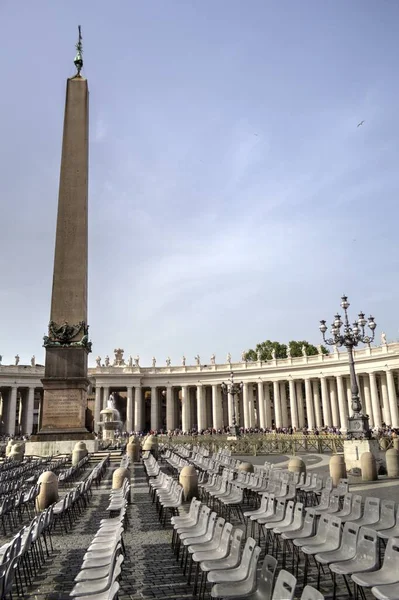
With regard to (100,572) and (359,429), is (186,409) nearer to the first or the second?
(359,429)

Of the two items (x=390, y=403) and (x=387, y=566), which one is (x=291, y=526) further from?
(x=390, y=403)

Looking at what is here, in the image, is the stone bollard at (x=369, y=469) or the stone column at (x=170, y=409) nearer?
the stone bollard at (x=369, y=469)

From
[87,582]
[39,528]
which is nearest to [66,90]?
[39,528]

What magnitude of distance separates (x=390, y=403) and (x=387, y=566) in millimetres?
59824

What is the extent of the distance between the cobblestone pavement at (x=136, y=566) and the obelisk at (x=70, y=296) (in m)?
12.8

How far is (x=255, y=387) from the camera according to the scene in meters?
78.5

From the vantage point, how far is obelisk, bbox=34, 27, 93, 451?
24.4m

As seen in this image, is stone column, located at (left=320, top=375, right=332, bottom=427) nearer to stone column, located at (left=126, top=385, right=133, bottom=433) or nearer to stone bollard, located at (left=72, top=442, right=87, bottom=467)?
stone column, located at (left=126, top=385, right=133, bottom=433)

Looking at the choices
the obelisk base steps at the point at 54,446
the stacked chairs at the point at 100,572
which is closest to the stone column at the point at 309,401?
the obelisk base steps at the point at 54,446

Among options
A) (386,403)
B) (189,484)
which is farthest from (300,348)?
(189,484)

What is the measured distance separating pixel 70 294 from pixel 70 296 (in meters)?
0.12

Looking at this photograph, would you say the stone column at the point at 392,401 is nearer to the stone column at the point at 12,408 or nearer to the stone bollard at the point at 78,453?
the stone bollard at the point at 78,453

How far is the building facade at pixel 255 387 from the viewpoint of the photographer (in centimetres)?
6194

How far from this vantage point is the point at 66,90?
29.6 meters
